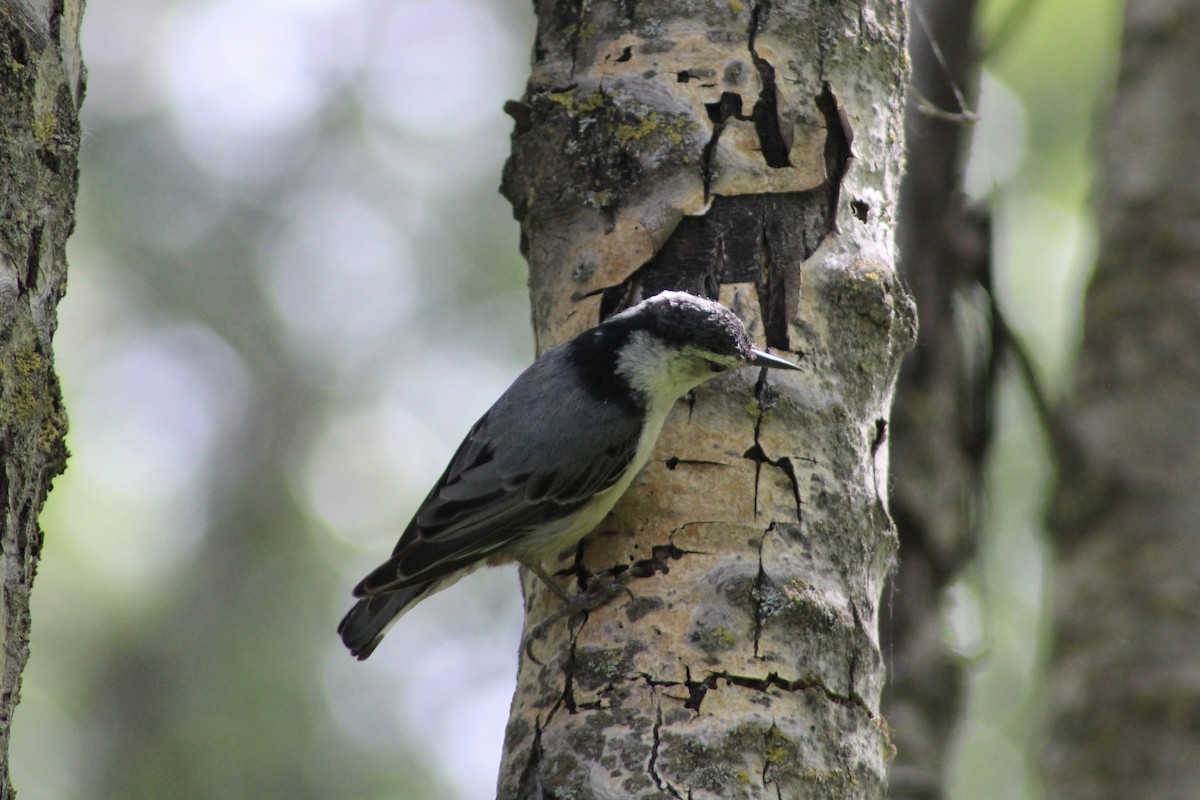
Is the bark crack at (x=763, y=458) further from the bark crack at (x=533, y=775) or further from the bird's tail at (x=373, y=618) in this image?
the bird's tail at (x=373, y=618)

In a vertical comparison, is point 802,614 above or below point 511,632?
below

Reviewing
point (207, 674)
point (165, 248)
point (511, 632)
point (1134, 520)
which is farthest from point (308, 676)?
point (1134, 520)

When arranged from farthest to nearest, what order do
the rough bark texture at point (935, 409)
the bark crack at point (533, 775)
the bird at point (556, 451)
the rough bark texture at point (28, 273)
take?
the rough bark texture at point (935, 409)
the bird at point (556, 451)
the bark crack at point (533, 775)
the rough bark texture at point (28, 273)

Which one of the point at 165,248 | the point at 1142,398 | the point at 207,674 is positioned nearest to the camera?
the point at 1142,398

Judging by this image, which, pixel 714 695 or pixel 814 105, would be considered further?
pixel 814 105

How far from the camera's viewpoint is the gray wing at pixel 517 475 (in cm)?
327

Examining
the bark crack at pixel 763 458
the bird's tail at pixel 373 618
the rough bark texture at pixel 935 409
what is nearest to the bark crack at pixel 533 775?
the bark crack at pixel 763 458

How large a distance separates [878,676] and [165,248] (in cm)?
1035

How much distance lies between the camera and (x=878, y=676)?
2.82 m

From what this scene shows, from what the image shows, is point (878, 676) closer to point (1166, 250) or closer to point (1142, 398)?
point (1142, 398)

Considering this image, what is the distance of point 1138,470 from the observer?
13.2 feet

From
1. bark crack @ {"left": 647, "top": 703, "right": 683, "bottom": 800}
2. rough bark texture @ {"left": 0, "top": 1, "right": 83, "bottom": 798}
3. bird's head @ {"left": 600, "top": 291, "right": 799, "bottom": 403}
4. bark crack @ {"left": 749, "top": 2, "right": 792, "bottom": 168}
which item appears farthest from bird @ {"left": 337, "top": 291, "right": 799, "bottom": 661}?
rough bark texture @ {"left": 0, "top": 1, "right": 83, "bottom": 798}

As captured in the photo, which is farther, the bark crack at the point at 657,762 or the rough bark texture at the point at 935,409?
the rough bark texture at the point at 935,409

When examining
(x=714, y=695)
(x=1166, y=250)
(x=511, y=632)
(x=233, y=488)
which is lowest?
(x=714, y=695)
